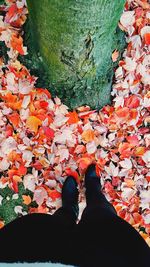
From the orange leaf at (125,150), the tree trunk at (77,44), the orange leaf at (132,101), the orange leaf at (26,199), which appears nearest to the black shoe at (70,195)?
the orange leaf at (26,199)

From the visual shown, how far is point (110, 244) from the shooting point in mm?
1939

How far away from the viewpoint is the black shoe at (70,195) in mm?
2727

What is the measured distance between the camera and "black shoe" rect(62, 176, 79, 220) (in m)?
2.73

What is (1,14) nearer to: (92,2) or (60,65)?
(60,65)

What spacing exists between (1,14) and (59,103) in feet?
2.34

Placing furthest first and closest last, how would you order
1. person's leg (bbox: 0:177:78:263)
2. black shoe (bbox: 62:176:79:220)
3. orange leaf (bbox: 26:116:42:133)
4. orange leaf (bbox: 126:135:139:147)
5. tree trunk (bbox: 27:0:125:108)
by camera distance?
orange leaf (bbox: 126:135:139:147) < orange leaf (bbox: 26:116:42:133) < black shoe (bbox: 62:176:79:220) < tree trunk (bbox: 27:0:125:108) < person's leg (bbox: 0:177:78:263)

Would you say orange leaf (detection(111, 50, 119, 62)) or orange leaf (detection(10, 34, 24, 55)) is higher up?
orange leaf (detection(10, 34, 24, 55))

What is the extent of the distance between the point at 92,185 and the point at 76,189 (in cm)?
11

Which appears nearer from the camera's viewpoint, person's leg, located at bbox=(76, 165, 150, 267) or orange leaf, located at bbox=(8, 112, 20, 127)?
person's leg, located at bbox=(76, 165, 150, 267)

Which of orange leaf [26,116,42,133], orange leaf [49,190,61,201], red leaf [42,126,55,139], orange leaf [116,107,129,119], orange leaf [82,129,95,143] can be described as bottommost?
orange leaf [49,190,61,201]

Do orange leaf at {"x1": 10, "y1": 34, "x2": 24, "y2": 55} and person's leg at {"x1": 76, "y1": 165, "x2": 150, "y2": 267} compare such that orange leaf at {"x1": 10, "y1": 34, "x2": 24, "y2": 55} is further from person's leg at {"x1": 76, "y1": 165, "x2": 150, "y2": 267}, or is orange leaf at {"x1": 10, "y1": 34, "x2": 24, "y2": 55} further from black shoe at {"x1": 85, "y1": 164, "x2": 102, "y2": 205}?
person's leg at {"x1": 76, "y1": 165, "x2": 150, "y2": 267}

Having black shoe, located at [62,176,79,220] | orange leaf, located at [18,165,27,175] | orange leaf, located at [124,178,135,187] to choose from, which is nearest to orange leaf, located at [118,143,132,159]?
orange leaf, located at [124,178,135,187]

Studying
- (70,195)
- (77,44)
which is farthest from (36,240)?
(77,44)

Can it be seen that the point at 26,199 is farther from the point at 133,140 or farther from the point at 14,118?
the point at 133,140
